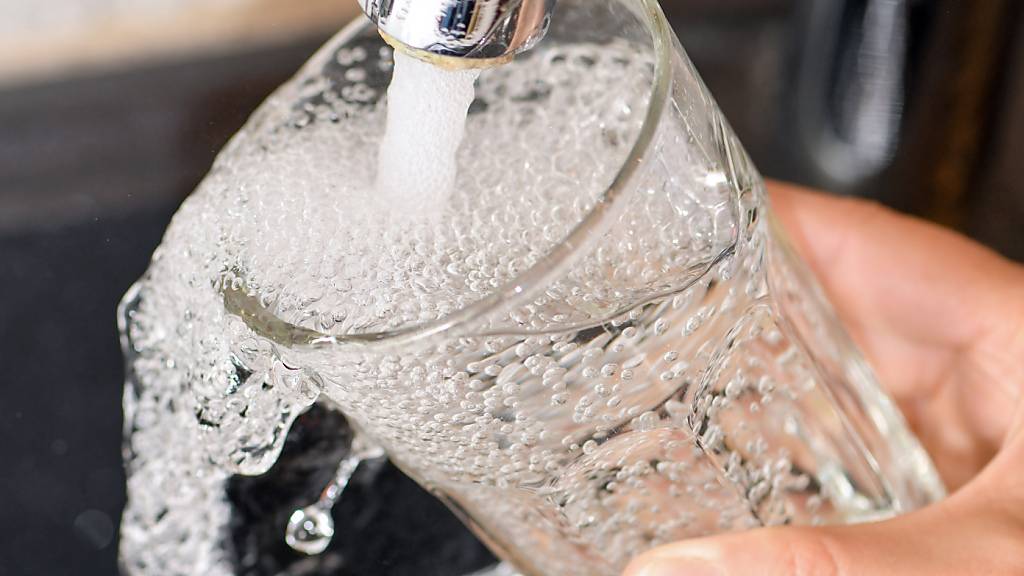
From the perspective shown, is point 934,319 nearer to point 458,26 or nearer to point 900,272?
point 900,272

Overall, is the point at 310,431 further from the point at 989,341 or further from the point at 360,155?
the point at 989,341

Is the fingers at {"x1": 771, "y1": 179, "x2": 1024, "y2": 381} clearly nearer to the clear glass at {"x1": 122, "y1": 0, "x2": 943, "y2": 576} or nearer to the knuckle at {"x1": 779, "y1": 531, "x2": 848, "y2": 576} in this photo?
the clear glass at {"x1": 122, "y1": 0, "x2": 943, "y2": 576}

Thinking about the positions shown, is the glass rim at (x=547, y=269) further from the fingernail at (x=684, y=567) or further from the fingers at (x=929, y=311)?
the fingers at (x=929, y=311)

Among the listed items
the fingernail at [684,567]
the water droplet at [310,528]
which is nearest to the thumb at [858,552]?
the fingernail at [684,567]

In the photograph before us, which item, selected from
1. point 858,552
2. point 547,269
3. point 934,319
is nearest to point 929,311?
point 934,319

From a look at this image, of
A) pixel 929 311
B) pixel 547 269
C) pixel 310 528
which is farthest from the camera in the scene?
pixel 929 311

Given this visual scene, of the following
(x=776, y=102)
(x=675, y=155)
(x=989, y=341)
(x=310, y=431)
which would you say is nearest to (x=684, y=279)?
(x=675, y=155)

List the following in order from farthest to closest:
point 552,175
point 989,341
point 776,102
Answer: point 776,102, point 989,341, point 552,175
